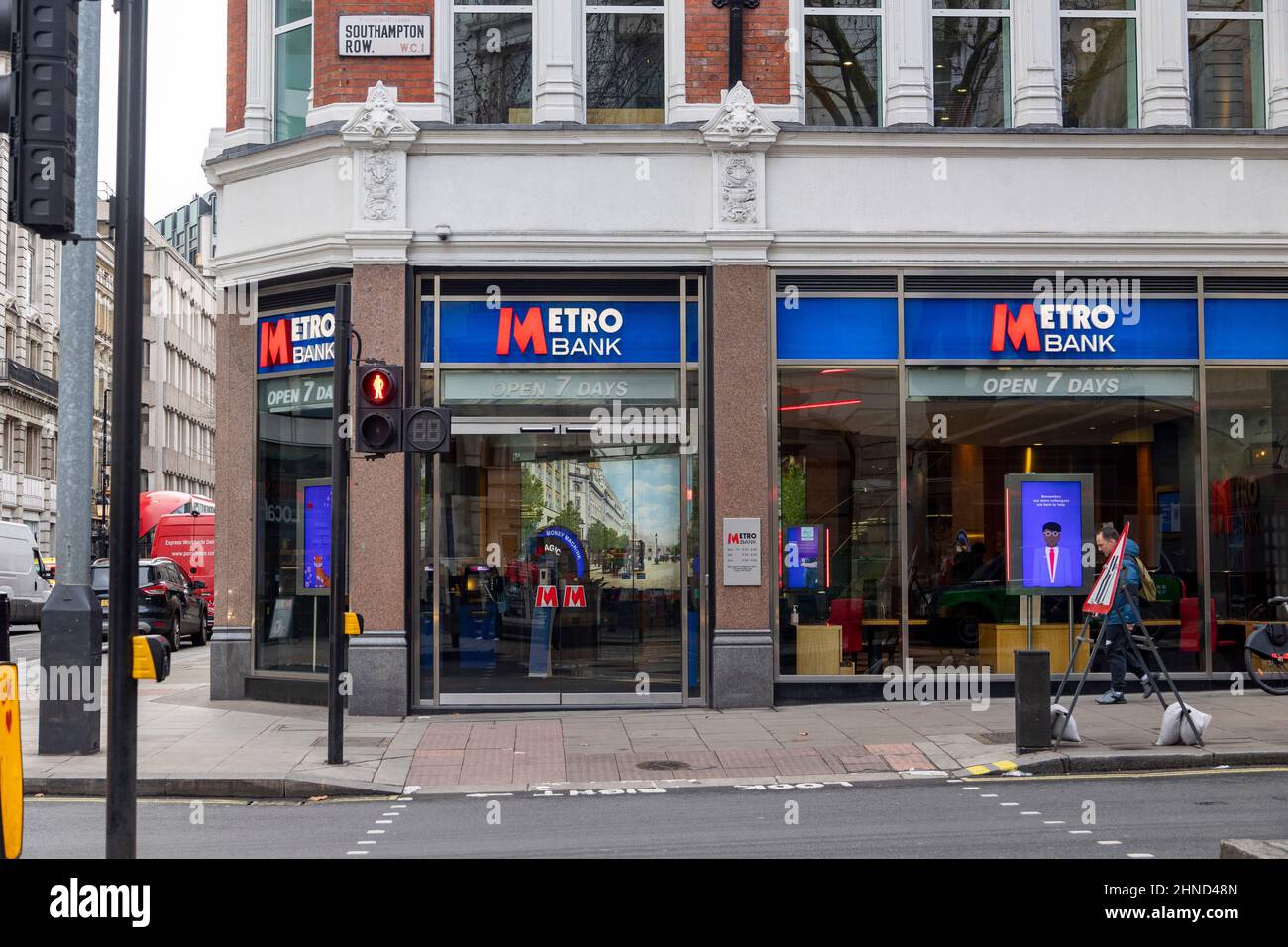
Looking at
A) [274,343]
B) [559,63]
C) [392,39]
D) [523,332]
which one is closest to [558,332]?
[523,332]

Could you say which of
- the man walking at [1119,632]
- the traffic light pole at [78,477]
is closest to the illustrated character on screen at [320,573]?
the traffic light pole at [78,477]

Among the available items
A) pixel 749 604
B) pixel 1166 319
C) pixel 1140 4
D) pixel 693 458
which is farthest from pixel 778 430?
pixel 1140 4

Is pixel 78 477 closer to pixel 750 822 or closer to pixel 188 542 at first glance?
pixel 750 822

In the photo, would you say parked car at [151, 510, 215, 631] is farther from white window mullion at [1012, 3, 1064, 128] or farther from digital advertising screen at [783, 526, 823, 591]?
white window mullion at [1012, 3, 1064, 128]

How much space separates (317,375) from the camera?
15.7 metres

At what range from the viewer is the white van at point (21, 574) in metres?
37.2

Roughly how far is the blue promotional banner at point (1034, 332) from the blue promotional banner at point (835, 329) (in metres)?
0.26

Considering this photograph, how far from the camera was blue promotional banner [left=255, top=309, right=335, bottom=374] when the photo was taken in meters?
15.6

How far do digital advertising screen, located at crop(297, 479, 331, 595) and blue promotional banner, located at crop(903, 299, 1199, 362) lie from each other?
680cm

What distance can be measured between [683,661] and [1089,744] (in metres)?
4.75

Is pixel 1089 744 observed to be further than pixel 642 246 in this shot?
No

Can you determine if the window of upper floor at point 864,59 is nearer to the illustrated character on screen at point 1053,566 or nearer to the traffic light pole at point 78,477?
the traffic light pole at point 78,477

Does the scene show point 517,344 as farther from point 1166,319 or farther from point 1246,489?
point 1246,489

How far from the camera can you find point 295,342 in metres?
15.8
